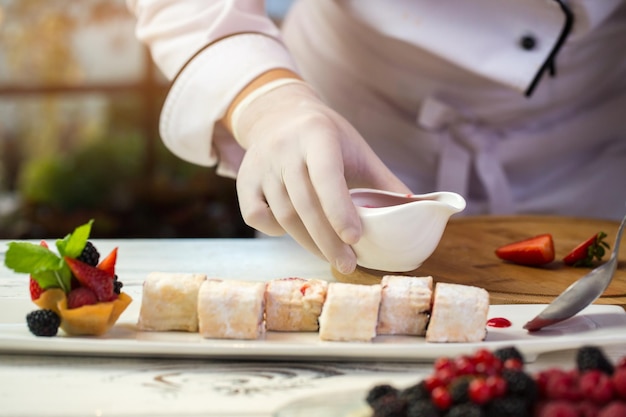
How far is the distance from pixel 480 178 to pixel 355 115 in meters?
0.36

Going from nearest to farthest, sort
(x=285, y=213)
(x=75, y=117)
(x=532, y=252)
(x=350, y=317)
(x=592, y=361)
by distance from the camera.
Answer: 1. (x=592, y=361)
2. (x=350, y=317)
3. (x=285, y=213)
4. (x=532, y=252)
5. (x=75, y=117)

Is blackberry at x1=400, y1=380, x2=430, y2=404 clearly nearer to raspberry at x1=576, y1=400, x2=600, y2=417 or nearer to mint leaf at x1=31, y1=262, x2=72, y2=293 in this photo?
raspberry at x1=576, y1=400, x2=600, y2=417

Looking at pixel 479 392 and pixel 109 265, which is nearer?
pixel 479 392

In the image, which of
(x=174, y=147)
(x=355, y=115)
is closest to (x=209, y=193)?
(x=355, y=115)

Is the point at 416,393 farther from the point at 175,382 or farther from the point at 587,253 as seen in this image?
the point at 587,253

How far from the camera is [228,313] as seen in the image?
108cm

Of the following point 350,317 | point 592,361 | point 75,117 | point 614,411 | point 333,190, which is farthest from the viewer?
point 75,117

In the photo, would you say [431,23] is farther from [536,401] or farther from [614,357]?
[536,401]

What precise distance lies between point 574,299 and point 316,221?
0.41 meters

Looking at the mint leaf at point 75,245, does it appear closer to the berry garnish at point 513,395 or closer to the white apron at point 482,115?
the berry garnish at point 513,395

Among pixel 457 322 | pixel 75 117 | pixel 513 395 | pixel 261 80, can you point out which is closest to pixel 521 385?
pixel 513 395

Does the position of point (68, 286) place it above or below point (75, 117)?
above

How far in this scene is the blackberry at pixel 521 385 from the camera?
771 mm

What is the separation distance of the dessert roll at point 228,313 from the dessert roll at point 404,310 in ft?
0.57
